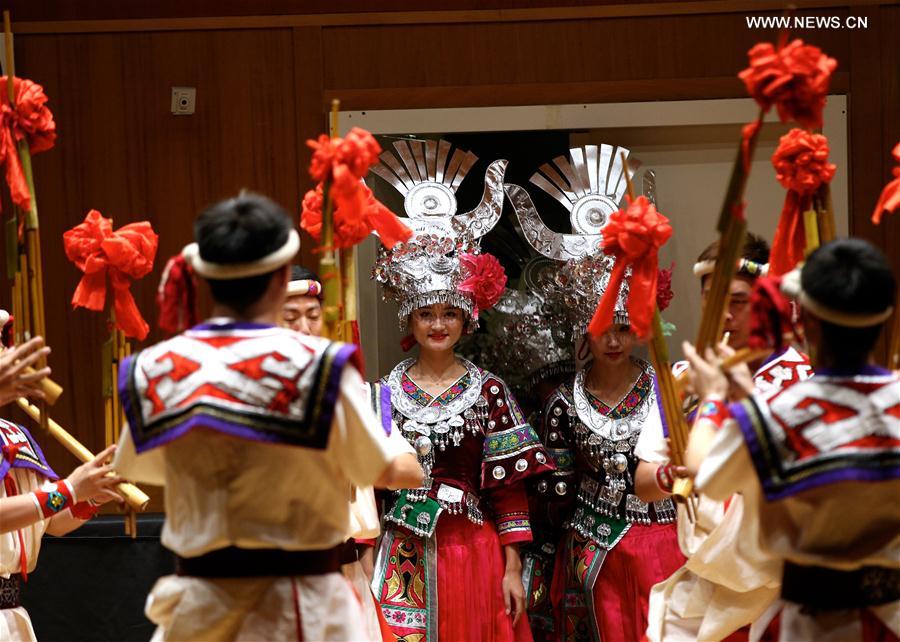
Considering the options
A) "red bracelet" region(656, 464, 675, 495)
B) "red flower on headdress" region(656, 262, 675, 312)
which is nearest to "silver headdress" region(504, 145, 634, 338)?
"red flower on headdress" region(656, 262, 675, 312)

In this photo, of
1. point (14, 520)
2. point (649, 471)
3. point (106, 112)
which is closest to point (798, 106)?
point (649, 471)

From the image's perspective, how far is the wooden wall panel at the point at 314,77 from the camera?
14.2 feet

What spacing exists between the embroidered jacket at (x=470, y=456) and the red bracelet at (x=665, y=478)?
821mm

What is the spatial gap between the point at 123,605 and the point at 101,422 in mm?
682

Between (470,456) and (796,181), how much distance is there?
149 cm

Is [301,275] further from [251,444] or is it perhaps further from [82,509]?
[251,444]

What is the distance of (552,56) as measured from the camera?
14.3 feet

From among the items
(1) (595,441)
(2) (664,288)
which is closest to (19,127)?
(1) (595,441)

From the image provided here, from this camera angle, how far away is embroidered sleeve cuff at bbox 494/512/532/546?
3.87 m

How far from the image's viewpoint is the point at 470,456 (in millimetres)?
3914

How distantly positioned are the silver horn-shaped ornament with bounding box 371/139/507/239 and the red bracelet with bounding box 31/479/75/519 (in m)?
1.54

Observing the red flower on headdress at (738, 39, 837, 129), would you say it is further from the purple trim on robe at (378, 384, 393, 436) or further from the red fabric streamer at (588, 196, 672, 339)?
the purple trim on robe at (378, 384, 393, 436)

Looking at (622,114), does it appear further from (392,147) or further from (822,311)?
(822,311)

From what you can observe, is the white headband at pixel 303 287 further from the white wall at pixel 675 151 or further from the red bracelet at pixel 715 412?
the red bracelet at pixel 715 412
